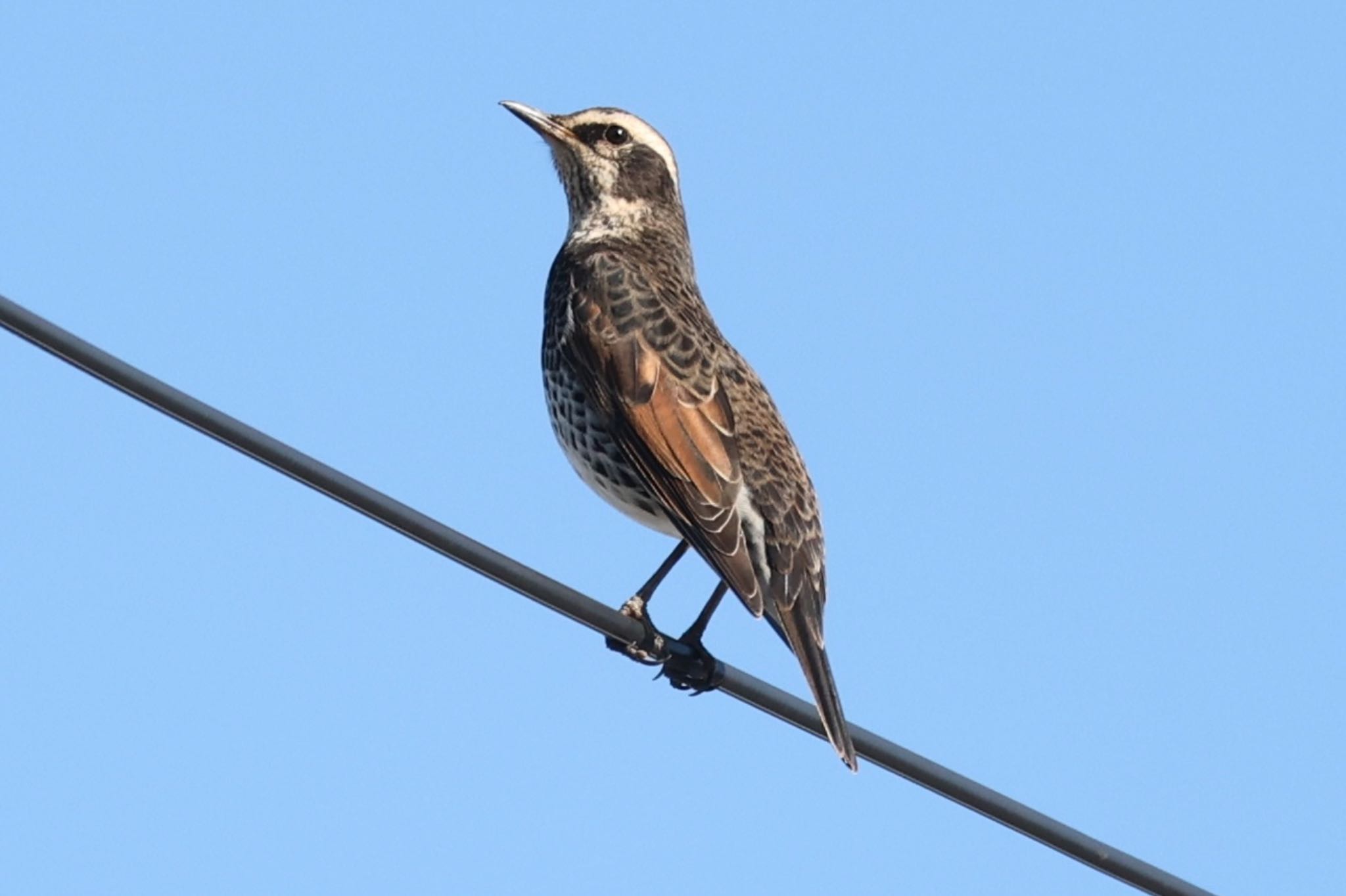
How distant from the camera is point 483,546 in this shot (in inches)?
261

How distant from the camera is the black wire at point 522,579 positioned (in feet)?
19.7

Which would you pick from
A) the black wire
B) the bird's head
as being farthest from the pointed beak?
the black wire

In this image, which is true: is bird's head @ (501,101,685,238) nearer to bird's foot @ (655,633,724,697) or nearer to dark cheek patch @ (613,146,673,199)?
dark cheek patch @ (613,146,673,199)

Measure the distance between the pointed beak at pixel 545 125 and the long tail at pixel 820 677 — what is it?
3840 millimetres

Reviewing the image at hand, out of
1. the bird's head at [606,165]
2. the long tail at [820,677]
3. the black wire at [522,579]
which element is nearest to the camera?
the black wire at [522,579]

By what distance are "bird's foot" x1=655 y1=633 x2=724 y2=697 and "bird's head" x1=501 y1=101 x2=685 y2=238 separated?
3.33 meters

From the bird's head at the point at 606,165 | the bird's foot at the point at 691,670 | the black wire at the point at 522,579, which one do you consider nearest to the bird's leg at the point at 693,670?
the bird's foot at the point at 691,670

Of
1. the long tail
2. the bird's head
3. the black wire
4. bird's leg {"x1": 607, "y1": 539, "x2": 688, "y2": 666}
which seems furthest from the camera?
the bird's head

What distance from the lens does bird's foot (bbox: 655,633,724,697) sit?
29.8 feet

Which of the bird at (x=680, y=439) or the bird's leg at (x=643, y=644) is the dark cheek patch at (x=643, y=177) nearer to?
Answer: the bird at (x=680, y=439)

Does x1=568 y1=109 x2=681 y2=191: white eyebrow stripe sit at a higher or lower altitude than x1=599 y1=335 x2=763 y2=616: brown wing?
higher

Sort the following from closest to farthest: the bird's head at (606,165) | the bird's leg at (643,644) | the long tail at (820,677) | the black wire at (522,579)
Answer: the black wire at (522,579) → the long tail at (820,677) → the bird's leg at (643,644) → the bird's head at (606,165)

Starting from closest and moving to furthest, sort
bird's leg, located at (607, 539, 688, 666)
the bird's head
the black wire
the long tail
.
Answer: the black wire, the long tail, bird's leg, located at (607, 539, 688, 666), the bird's head

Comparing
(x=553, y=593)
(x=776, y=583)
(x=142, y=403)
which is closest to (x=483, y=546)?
(x=553, y=593)
